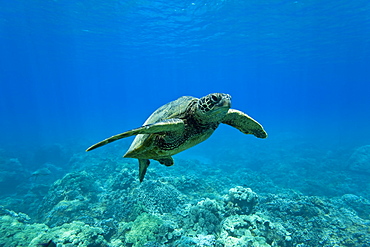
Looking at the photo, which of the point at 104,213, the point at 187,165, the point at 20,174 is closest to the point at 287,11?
the point at 187,165

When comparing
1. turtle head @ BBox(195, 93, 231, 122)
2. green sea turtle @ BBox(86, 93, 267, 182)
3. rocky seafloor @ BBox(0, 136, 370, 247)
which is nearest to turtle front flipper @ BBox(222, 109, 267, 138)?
green sea turtle @ BBox(86, 93, 267, 182)

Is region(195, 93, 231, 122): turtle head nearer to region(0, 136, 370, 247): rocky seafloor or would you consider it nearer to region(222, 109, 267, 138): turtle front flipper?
region(222, 109, 267, 138): turtle front flipper

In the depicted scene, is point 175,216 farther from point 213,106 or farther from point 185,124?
point 213,106

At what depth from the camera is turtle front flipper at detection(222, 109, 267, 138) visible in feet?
11.5

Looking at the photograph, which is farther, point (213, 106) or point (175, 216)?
point (175, 216)

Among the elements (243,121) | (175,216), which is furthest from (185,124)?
(175,216)

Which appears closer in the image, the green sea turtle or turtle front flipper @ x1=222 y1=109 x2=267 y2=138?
the green sea turtle

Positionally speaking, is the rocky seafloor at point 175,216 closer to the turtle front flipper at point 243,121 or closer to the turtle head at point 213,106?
the turtle front flipper at point 243,121

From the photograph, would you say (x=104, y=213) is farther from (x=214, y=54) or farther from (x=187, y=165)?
(x=214, y=54)

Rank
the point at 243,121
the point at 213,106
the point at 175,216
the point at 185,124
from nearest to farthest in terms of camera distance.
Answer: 1. the point at 213,106
2. the point at 185,124
3. the point at 243,121
4. the point at 175,216

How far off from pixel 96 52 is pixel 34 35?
33.5ft

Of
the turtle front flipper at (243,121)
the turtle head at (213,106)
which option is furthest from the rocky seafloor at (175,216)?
the turtle head at (213,106)

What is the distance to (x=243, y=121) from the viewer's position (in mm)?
3799

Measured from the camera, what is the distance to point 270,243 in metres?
5.28
